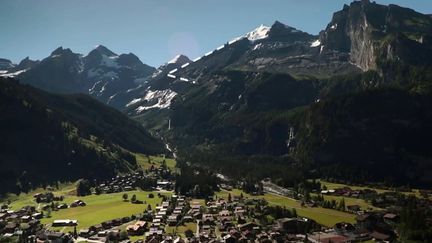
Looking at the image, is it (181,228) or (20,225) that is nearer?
(181,228)

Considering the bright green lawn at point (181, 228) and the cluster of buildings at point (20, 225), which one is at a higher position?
the bright green lawn at point (181, 228)

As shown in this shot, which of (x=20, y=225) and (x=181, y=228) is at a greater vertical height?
(x=181, y=228)

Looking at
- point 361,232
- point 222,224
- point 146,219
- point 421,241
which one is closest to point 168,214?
point 146,219

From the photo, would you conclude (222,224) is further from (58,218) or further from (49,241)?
(58,218)

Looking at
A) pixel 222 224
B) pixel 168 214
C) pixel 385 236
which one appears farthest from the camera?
pixel 168 214

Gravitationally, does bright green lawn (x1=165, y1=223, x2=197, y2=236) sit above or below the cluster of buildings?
above

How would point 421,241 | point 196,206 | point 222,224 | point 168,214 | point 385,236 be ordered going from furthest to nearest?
point 196,206 → point 168,214 → point 222,224 → point 385,236 → point 421,241

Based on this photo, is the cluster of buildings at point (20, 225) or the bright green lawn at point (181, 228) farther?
the cluster of buildings at point (20, 225)

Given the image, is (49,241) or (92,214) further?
(92,214)

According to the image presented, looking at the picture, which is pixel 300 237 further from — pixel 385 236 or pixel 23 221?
pixel 23 221

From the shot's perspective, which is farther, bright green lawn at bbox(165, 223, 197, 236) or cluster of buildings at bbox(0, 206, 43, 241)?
cluster of buildings at bbox(0, 206, 43, 241)
